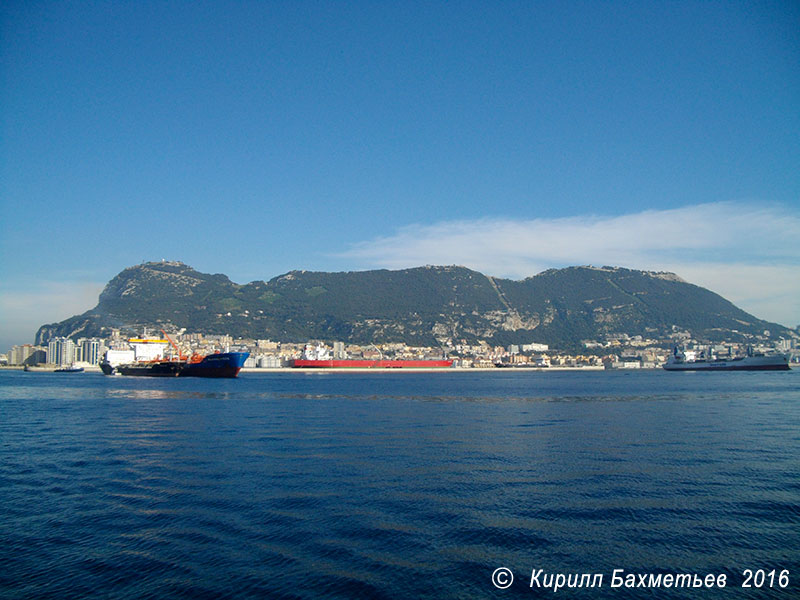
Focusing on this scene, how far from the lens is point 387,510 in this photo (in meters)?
15.7

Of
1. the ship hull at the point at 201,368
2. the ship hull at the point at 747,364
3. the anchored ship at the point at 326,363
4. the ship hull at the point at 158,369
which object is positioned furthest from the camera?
the anchored ship at the point at 326,363

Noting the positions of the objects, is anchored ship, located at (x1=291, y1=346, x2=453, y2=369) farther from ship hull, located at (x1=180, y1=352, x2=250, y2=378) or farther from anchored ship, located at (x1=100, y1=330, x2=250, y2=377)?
ship hull, located at (x1=180, y1=352, x2=250, y2=378)

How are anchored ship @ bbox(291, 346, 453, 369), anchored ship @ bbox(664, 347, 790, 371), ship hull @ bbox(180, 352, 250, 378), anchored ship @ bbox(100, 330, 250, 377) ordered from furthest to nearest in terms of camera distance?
anchored ship @ bbox(291, 346, 453, 369), anchored ship @ bbox(664, 347, 790, 371), anchored ship @ bbox(100, 330, 250, 377), ship hull @ bbox(180, 352, 250, 378)

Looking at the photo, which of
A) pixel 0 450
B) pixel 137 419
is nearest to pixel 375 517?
pixel 0 450

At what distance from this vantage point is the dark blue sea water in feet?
37.5

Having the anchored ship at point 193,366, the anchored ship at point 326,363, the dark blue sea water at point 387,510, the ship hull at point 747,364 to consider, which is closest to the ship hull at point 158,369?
the anchored ship at point 193,366

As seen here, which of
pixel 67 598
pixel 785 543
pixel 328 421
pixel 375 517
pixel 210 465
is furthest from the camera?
pixel 328 421

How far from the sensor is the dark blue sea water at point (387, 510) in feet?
37.5

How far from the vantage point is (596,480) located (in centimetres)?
1936

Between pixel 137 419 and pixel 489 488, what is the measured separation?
28.3 m

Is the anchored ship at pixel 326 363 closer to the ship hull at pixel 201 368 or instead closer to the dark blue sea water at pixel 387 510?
the ship hull at pixel 201 368

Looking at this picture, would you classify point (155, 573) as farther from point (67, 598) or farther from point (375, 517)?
point (375, 517)

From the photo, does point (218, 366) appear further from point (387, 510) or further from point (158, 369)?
point (387, 510)

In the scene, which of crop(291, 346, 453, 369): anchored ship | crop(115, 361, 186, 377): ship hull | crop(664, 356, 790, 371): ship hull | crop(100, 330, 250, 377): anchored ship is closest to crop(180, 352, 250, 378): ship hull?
crop(100, 330, 250, 377): anchored ship
